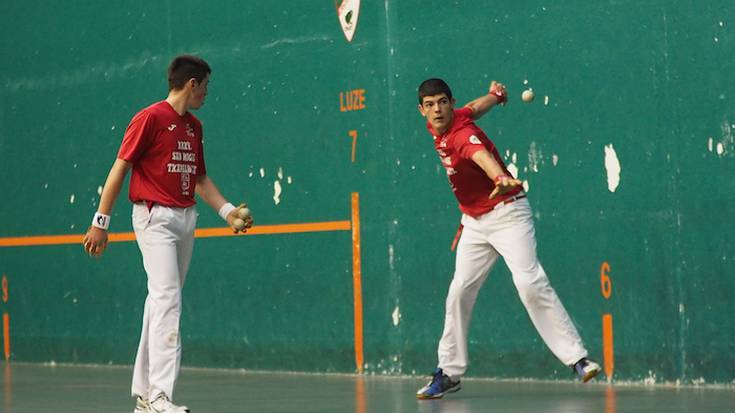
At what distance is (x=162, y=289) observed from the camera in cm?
673

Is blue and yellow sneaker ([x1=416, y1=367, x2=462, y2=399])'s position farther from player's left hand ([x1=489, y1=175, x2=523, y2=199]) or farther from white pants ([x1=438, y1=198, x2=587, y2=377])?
player's left hand ([x1=489, y1=175, x2=523, y2=199])

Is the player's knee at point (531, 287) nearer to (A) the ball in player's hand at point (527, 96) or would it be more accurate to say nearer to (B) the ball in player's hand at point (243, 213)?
(A) the ball in player's hand at point (527, 96)

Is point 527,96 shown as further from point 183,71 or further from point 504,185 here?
point 183,71

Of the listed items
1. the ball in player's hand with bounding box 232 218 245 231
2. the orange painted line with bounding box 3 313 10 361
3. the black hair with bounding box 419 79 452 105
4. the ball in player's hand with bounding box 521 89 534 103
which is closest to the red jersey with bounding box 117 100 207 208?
the ball in player's hand with bounding box 232 218 245 231

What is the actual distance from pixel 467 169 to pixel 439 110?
328 mm

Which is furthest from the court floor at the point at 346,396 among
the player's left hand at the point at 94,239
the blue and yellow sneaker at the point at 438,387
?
the player's left hand at the point at 94,239

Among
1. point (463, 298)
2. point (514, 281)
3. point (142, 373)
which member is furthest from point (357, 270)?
point (142, 373)

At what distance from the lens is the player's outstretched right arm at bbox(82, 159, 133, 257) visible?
263 inches

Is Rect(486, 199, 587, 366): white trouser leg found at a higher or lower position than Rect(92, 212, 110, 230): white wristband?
lower

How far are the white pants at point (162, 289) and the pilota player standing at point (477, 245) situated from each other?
1466mm

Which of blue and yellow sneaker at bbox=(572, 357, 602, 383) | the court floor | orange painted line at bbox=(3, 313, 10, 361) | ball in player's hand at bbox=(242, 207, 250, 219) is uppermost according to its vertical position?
ball in player's hand at bbox=(242, 207, 250, 219)

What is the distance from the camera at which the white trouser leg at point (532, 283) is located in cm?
748

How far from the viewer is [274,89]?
10117 mm

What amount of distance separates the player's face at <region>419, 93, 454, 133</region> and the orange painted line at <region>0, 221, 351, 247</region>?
2.08 meters
